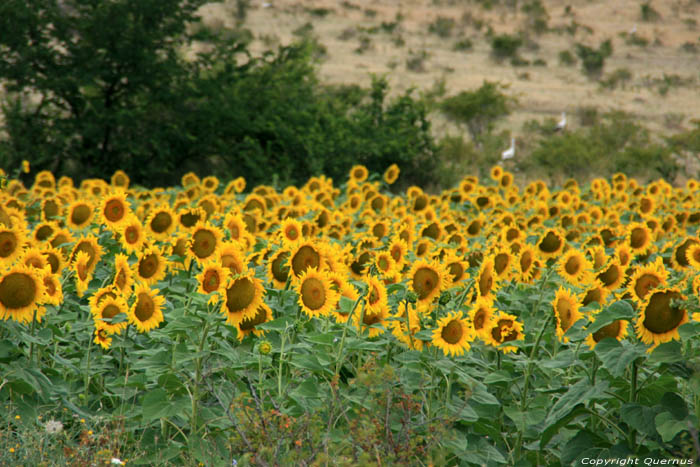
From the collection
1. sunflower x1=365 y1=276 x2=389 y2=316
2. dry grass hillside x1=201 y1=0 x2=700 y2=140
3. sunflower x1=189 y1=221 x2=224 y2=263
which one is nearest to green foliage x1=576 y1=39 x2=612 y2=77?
dry grass hillside x1=201 y1=0 x2=700 y2=140

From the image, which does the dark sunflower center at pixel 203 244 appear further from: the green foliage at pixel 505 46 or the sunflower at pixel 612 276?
the green foliage at pixel 505 46

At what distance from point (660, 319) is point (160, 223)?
336cm

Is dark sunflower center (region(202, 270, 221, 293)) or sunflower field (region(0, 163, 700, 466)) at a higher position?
dark sunflower center (region(202, 270, 221, 293))

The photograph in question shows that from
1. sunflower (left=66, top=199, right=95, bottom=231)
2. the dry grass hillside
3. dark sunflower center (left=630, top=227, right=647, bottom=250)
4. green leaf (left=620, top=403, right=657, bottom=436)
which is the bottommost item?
the dry grass hillside

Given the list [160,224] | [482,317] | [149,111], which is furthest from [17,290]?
[149,111]

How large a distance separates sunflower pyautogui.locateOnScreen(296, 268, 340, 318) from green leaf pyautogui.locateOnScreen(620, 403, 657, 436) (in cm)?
139

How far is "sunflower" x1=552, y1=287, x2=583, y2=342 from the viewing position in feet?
12.0

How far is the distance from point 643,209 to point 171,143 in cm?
1018

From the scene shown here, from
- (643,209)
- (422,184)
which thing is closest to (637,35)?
(422,184)

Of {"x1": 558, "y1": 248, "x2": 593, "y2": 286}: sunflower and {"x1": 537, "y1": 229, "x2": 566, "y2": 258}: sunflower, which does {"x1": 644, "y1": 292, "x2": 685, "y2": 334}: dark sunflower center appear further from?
{"x1": 537, "y1": 229, "x2": 566, "y2": 258}: sunflower

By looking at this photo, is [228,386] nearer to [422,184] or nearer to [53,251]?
[53,251]

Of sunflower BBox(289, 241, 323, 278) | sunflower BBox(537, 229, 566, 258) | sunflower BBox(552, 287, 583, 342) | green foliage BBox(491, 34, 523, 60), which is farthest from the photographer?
green foliage BBox(491, 34, 523, 60)

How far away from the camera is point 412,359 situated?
12.1ft

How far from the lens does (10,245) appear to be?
416cm
